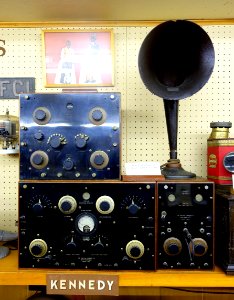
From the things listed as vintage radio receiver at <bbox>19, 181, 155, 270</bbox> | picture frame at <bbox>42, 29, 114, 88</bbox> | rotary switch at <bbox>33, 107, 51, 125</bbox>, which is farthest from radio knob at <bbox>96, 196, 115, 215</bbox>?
picture frame at <bbox>42, 29, 114, 88</bbox>

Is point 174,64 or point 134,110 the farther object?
point 134,110

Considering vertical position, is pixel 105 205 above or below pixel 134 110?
below

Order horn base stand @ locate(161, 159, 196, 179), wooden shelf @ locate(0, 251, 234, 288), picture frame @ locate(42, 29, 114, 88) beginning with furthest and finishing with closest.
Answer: picture frame @ locate(42, 29, 114, 88) < horn base stand @ locate(161, 159, 196, 179) < wooden shelf @ locate(0, 251, 234, 288)

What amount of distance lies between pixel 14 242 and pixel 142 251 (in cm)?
67

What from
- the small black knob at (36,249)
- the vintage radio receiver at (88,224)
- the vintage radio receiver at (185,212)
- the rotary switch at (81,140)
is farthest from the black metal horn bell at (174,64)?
the small black knob at (36,249)

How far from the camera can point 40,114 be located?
118 centimetres

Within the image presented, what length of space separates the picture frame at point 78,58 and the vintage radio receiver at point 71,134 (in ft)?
1.46

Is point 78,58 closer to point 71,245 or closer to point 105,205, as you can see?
point 105,205

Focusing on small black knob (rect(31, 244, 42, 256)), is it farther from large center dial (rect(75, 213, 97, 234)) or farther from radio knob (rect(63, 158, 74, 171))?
radio knob (rect(63, 158, 74, 171))

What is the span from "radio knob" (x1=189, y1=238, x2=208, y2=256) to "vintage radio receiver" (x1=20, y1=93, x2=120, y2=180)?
1.14ft

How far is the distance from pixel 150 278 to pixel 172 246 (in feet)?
0.43

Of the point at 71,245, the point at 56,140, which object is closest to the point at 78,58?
the point at 56,140

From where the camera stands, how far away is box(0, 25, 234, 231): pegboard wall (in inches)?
64.6

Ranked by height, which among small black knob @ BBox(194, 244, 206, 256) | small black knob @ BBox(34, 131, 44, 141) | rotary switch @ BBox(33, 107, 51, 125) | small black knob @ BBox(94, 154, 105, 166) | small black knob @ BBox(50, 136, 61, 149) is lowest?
small black knob @ BBox(194, 244, 206, 256)
